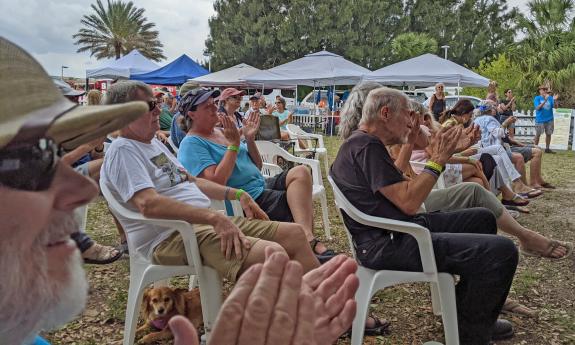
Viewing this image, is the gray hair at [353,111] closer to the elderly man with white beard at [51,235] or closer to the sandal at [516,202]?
the elderly man with white beard at [51,235]

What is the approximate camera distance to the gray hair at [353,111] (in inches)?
127

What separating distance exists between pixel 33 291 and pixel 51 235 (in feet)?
0.32

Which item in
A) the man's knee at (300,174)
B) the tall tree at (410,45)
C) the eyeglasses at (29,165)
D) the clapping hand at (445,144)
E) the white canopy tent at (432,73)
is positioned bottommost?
the man's knee at (300,174)

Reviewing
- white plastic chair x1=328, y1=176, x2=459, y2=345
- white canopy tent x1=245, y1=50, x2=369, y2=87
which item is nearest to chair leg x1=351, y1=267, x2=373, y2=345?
white plastic chair x1=328, y1=176, x2=459, y2=345

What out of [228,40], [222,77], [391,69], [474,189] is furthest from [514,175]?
[228,40]

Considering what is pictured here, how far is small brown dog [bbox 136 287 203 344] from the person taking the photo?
2.89 m

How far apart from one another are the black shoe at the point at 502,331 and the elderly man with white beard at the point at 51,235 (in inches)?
94.4

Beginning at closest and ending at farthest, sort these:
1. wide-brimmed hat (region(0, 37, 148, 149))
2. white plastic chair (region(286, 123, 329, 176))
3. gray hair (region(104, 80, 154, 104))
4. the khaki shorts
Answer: wide-brimmed hat (region(0, 37, 148, 149)), the khaki shorts, gray hair (region(104, 80, 154, 104)), white plastic chair (region(286, 123, 329, 176))

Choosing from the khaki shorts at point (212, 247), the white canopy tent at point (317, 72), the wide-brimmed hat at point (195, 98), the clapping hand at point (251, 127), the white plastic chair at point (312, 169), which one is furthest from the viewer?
the white canopy tent at point (317, 72)

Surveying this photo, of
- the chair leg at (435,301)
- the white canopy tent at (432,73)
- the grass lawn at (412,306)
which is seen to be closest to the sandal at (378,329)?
the grass lawn at (412,306)

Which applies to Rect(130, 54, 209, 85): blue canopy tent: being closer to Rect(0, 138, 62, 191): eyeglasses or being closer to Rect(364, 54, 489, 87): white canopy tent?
Rect(364, 54, 489, 87): white canopy tent

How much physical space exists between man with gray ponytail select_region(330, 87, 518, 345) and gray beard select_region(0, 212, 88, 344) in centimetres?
188

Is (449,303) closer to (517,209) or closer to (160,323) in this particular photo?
(160,323)

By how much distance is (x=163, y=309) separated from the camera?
289cm
